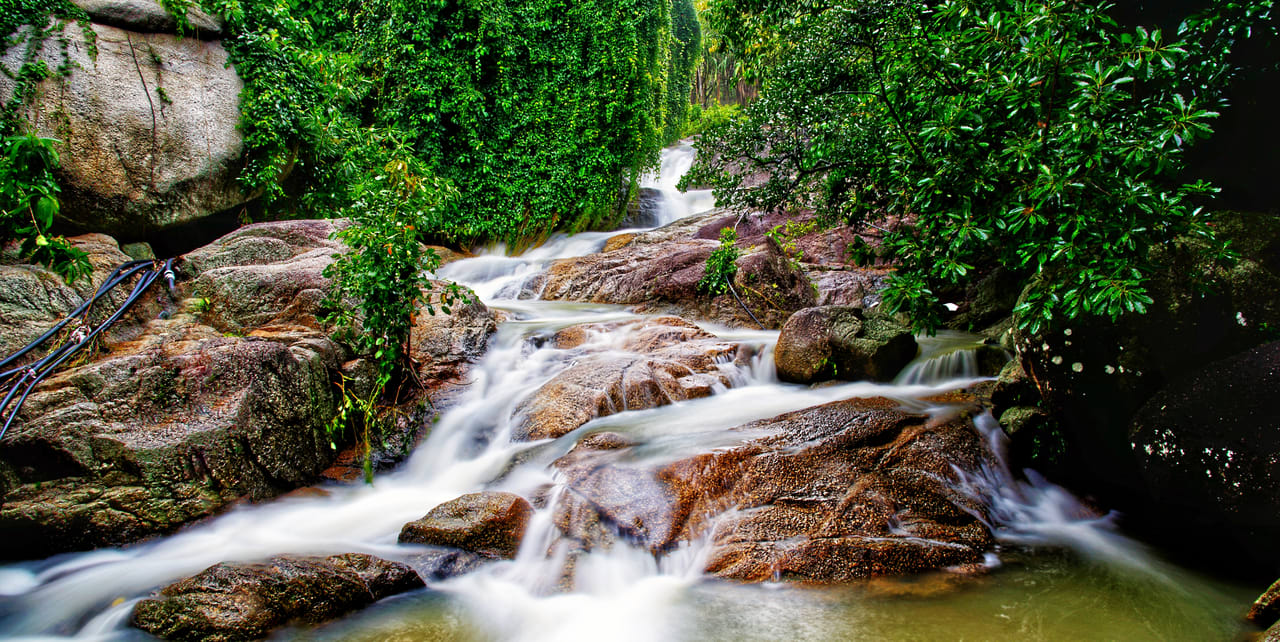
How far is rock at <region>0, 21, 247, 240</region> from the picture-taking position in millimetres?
6914

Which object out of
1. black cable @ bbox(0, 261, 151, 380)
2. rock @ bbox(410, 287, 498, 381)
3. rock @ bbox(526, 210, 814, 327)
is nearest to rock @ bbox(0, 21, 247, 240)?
black cable @ bbox(0, 261, 151, 380)

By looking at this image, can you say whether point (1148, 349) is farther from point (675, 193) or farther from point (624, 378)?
point (675, 193)

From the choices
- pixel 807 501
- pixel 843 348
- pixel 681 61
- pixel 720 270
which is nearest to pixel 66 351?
pixel 807 501

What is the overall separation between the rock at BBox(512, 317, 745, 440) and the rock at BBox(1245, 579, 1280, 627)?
3.77m

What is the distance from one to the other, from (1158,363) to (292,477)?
20.1 feet

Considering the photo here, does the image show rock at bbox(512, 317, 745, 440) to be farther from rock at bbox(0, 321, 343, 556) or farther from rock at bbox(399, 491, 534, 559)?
rock at bbox(0, 321, 343, 556)

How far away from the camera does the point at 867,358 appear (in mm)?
5988

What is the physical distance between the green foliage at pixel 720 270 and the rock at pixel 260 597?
20.6ft

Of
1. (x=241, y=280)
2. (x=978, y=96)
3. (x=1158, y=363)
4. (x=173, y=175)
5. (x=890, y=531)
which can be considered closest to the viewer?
(x=978, y=96)

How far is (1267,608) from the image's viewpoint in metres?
2.81

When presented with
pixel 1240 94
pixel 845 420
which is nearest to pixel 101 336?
pixel 845 420

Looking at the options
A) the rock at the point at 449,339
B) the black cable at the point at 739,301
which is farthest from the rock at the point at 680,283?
the rock at the point at 449,339

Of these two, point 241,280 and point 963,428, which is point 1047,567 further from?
point 241,280

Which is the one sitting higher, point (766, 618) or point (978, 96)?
point (978, 96)
